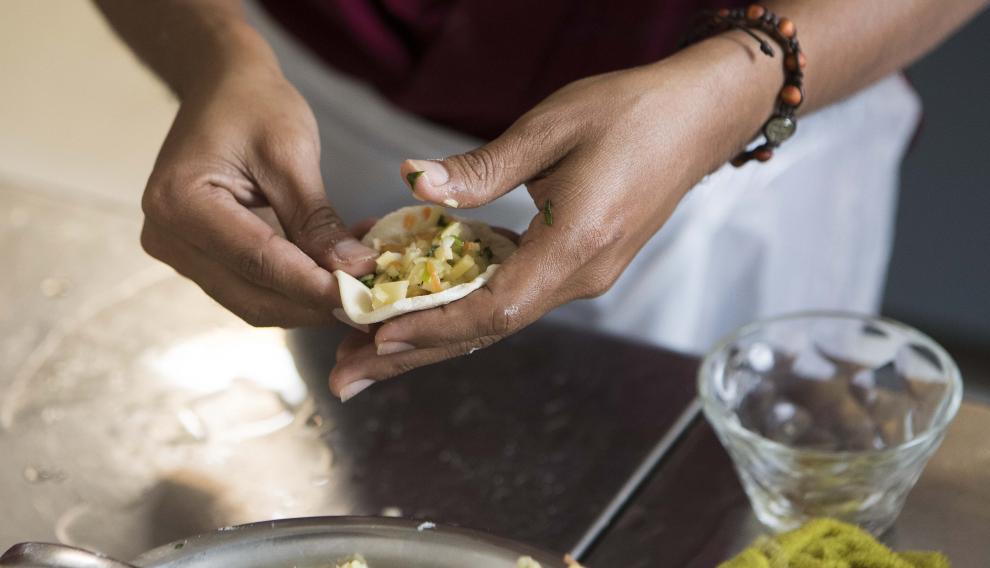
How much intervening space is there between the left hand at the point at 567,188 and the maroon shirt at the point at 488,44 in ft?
1.20

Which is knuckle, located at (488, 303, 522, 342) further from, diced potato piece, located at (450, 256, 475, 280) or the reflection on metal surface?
the reflection on metal surface

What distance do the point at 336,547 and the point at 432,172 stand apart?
0.83 ft

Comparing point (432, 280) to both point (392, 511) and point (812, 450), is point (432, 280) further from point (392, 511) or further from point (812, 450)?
point (812, 450)

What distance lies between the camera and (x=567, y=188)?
784 millimetres

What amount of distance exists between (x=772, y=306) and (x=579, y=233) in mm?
808

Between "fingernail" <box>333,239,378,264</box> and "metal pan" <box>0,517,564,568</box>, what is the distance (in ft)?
0.62

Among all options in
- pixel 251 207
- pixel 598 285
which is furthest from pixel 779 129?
pixel 251 207

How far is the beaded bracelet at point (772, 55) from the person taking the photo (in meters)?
0.94

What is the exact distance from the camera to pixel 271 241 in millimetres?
808

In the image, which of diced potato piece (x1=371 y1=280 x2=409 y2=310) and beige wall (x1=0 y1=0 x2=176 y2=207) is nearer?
diced potato piece (x1=371 y1=280 x2=409 y2=310)

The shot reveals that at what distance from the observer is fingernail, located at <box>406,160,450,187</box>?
0.72 meters

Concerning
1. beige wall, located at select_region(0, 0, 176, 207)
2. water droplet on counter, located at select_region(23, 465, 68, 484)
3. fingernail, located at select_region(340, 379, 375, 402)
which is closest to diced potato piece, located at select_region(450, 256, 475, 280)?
fingernail, located at select_region(340, 379, 375, 402)

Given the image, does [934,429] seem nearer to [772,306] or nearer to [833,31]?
[833,31]

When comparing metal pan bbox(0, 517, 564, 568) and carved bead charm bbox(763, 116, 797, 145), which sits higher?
carved bead charm bbox(763, 116, 797, 145)
